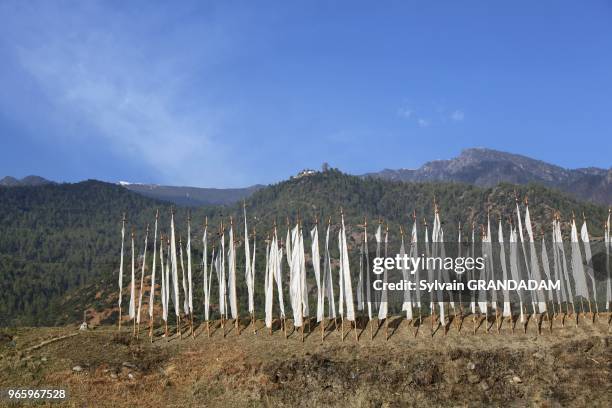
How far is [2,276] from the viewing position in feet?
503

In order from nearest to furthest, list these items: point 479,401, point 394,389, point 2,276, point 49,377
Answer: point 479,401 → point 394,389 → point 49,377 → point 2,276

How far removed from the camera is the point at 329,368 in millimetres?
28344

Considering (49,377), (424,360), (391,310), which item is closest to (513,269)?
(424,360)

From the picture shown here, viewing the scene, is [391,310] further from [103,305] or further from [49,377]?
[49,377]

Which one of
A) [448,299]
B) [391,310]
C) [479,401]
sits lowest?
[391,310]

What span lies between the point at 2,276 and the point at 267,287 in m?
147

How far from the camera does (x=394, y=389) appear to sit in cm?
2556

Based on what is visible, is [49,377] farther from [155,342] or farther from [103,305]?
[103,305]

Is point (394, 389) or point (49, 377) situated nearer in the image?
point (394, 389)

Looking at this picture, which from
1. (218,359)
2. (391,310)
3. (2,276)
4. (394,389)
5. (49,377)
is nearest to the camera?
(394,389)

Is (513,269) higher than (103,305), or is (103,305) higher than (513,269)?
(513,269)

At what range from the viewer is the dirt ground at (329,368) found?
81.7ft

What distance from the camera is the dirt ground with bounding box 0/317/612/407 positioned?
2491 centimetres

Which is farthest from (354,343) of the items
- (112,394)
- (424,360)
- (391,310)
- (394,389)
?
(391,310)
